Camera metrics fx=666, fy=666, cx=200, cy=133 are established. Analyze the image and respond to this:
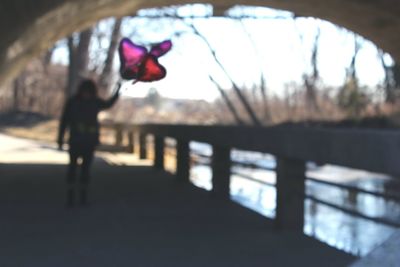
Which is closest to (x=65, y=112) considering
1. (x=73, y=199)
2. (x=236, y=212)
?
(x=73, y=199)

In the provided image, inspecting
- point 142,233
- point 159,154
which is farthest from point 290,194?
point 159,154

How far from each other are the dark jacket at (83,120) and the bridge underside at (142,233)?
97 centimetres

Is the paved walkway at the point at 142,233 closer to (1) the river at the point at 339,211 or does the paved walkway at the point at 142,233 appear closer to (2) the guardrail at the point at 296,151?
(2) the guardrail at the point at 296,151

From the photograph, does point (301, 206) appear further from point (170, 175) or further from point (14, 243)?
point (170, 175)

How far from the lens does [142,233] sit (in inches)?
301

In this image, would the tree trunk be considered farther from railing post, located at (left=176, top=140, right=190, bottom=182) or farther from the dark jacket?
the dark jacket

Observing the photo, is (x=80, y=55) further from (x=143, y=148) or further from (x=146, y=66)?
(x=146, y=66)

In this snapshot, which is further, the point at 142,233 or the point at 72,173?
the point at 72,173

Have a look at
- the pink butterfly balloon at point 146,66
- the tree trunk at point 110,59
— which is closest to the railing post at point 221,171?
the pink butterfly balloon at point 146,66

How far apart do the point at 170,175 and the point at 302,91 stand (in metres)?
29.2

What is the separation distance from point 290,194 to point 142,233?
1758 millimetres

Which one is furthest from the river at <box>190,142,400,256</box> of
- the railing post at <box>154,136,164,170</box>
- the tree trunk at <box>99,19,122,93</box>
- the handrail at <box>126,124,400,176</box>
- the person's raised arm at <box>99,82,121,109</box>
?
the tree trunk at <box>99,19,122,93</box>

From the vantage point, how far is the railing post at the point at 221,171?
1030 cm

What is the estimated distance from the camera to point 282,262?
6297 mm
